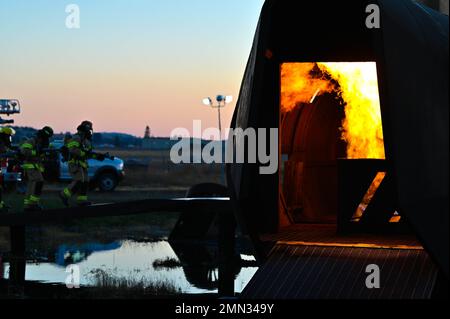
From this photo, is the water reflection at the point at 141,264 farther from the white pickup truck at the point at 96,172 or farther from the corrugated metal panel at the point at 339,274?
the white pickup truck at the point at 96,172

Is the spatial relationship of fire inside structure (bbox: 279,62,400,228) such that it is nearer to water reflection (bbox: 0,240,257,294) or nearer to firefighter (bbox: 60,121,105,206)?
water reflection (bbox: 0,240,257,294)

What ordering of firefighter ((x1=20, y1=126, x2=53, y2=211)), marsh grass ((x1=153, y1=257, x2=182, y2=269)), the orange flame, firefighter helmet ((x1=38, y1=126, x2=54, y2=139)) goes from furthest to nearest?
firefighter helmet ((x1=38, y1=126, x2=54, y2=139)) → firefighter ((x1=20, y1=126, x2=53, y2=211)) → marsh grass ((x1=153, y1=257, x2=182, y2=269)) → the orange flame

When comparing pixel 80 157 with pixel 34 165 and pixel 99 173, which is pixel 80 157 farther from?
pixel 99 173

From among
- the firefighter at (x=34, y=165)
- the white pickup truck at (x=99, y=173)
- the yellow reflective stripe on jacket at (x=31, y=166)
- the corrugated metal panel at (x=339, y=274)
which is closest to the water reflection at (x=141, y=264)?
the firefighter at (x=34, y=165)

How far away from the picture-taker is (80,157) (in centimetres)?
2159

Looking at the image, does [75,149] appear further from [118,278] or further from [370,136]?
[370,136]

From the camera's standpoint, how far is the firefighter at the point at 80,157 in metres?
21.6

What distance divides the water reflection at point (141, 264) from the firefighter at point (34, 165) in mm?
1238

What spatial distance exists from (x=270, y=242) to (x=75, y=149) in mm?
10626

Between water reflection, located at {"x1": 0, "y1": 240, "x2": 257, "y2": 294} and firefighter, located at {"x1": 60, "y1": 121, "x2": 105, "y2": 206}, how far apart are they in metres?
1.27

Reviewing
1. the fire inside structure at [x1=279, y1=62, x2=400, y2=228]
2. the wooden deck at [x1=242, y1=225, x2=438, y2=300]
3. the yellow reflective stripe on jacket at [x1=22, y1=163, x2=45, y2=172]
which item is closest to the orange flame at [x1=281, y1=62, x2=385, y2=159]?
the fire inside structure at [x1=279, y1=62, x2=400, y2=228]

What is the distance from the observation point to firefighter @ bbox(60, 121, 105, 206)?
21.6m

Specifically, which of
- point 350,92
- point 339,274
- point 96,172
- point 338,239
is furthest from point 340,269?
point 96,172

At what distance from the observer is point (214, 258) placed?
64.0ft
